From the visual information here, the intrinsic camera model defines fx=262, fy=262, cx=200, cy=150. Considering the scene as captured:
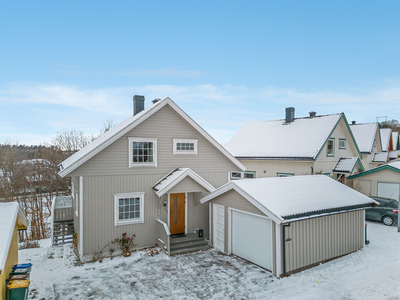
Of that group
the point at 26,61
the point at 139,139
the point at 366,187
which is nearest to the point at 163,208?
the point at 139,139

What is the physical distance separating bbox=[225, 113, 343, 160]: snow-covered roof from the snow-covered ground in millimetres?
9223

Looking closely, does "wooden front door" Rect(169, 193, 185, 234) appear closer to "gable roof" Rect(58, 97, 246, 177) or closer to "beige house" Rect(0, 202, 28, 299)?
"gable roof" Rect(58, 97, 246, 177)

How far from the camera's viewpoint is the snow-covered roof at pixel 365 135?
27406 mm

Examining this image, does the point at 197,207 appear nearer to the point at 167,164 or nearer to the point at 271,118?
the point at 167,164

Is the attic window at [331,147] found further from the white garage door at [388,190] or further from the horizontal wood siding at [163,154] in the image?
the horizontal wood siding at [163,154]

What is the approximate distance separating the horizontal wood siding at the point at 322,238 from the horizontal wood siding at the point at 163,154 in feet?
18.3

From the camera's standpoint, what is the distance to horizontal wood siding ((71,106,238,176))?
1126 centimetres

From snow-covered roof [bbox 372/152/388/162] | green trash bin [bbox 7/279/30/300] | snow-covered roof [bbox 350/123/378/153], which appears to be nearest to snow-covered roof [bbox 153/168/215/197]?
green trash bin [bbox 7/279/30/300]

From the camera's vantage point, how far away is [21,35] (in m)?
12.9

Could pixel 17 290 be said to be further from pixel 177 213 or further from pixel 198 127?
pixel 198 127

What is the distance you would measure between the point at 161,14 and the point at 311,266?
13.6m

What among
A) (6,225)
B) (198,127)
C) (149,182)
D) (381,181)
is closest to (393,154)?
(381,181)

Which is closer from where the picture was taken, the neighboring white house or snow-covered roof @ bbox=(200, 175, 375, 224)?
snow-covered roof @ bbox=(200, 175, 375, 224)

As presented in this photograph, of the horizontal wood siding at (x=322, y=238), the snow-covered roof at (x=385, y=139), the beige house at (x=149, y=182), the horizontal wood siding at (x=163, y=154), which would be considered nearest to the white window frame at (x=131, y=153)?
the beige house at (x=149, y=182)
